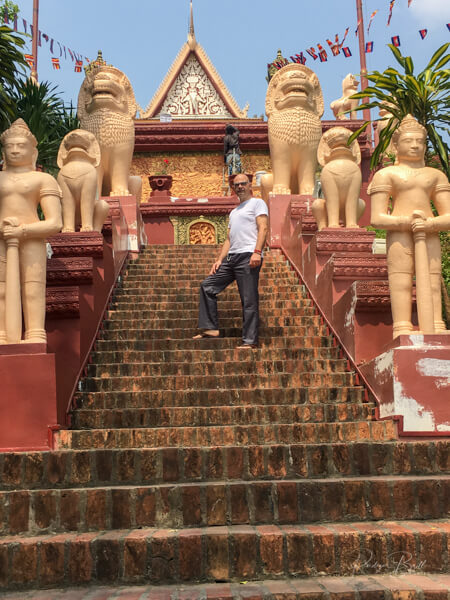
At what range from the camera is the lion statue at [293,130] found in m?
11.4

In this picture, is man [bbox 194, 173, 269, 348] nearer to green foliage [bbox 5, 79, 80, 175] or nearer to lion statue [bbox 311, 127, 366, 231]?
lion statue [bbox 311, 127, 366, 231]

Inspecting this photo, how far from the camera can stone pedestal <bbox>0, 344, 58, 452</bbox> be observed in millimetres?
4863

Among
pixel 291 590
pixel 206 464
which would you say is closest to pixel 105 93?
pixel 206 464

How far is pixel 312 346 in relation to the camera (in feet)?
21.9

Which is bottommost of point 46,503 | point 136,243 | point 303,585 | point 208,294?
point 303,585

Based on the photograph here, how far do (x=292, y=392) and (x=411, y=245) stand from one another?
1.42 metres

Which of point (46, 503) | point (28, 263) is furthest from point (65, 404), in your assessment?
point (46, 503)

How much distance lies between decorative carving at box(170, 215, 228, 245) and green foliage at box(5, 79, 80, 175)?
2.91 meters

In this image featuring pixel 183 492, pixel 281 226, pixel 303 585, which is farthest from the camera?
pixel 281 226

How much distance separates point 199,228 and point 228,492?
12.4 meters

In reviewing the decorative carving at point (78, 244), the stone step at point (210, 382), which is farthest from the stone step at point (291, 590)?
the decorative carving at point (78, 244)

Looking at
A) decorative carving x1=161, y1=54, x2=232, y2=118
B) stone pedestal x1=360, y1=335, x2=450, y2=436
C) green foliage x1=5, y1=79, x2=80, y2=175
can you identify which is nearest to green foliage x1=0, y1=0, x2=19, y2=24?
green foliage x1=5, y1=79, x2=80, y2=175

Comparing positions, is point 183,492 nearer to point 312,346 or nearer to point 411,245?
point 411,245

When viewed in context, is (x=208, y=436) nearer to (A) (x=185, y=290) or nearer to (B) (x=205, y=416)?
(B) (x=205, y=416)
